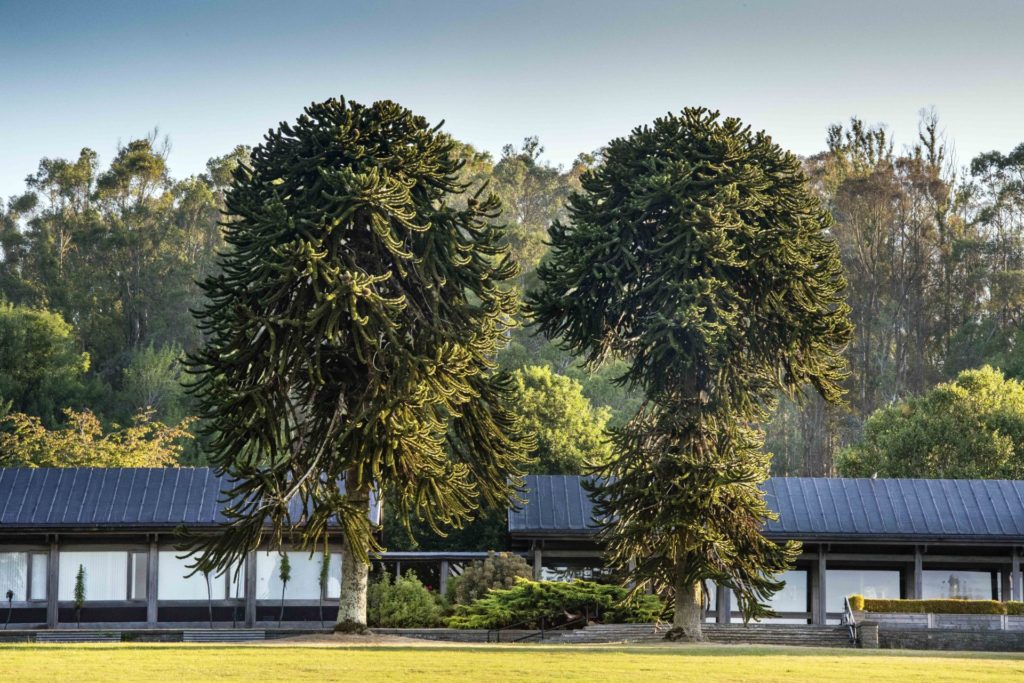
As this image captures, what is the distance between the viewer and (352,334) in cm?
2505

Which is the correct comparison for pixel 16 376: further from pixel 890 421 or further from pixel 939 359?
pixel 939 359

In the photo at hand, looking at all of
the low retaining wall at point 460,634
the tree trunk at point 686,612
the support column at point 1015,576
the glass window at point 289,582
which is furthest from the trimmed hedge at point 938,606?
the glass window at point 289,582

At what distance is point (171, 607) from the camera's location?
111 ft

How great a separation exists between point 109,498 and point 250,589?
3.74m

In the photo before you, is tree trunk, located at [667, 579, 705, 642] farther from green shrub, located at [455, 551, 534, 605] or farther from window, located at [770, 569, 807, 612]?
window, located at [770, 569, 807, 612]

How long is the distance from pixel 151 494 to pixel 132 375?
31064mm

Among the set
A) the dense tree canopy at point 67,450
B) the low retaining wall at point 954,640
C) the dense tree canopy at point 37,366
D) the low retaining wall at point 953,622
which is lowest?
the low retaining wall at point 954,640

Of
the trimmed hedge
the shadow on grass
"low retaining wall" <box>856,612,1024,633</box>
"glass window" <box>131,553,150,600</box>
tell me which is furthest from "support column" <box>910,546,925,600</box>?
"glass window" <box>131,553,150,600</box>

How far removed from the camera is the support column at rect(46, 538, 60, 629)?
1304 inches

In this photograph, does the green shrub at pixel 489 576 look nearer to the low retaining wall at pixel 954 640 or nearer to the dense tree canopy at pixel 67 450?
the low retaining wall at pixel 954 640

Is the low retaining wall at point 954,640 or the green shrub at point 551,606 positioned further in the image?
the green shrub at point 551,606

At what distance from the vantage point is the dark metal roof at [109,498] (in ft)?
107

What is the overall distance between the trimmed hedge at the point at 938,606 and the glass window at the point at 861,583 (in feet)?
17.9

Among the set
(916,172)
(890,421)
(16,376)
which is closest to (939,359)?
(916,172)
